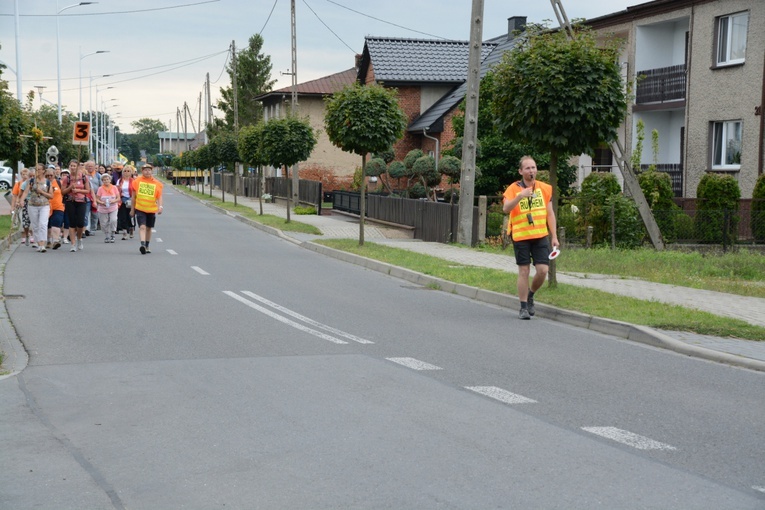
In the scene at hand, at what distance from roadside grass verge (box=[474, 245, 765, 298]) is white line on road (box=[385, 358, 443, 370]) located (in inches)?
295

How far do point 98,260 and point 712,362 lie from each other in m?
12.4

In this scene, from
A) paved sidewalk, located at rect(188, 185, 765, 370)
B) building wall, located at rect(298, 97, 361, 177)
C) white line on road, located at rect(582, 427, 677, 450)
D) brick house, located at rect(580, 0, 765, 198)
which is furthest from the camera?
building wall, located at rect(298, 97, 361, 177)

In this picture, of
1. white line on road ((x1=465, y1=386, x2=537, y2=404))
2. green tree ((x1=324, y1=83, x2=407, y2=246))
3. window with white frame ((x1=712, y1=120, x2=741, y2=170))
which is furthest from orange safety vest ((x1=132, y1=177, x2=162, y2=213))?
window with white frame ((x1=712, y1=120, x2=741, y2=170))

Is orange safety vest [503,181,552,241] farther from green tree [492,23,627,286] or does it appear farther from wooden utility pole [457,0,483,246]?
wooden utility pole [457,0,483,246]

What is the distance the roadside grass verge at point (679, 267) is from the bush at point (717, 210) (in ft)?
6.08

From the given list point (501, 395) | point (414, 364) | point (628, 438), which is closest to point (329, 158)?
point (414, 364)

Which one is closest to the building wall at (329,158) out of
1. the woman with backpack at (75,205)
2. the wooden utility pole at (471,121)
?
the wooden utility pole at (471,121)

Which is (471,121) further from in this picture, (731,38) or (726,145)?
(731,38)

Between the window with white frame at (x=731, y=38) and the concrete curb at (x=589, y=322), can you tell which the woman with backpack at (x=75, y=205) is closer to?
the concrete curb at (x=589, y=322)

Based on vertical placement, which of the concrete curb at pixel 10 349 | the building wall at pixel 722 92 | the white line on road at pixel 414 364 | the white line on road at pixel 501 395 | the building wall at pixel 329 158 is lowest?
the concrete curb at pixel 10 349

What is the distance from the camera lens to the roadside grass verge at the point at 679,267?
50.0 feet

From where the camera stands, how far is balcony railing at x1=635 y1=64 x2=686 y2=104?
30219mm

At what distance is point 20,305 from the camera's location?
1170 centimetres

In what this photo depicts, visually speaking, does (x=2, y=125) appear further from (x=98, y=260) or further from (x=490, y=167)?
(x=490, y=167)
